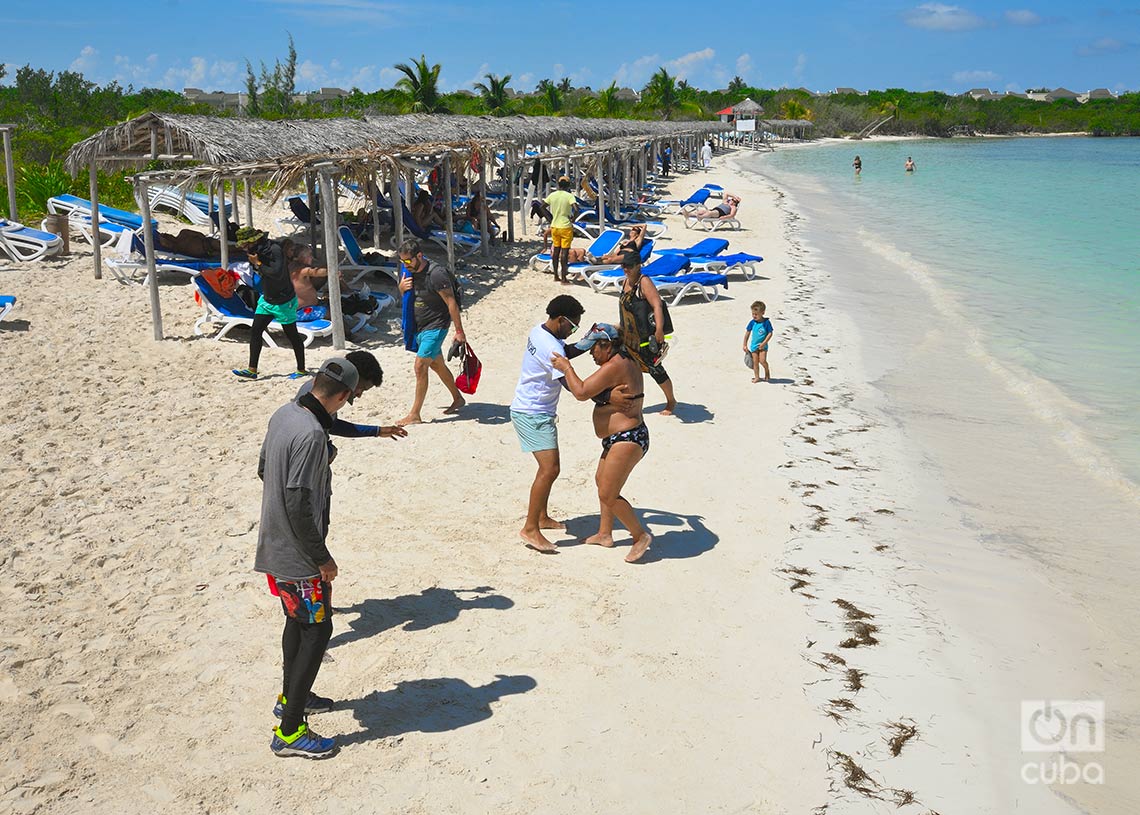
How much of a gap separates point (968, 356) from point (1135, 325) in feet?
14.5

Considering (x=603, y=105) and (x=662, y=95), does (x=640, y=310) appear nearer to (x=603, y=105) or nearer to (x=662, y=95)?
(x=603, y=105)

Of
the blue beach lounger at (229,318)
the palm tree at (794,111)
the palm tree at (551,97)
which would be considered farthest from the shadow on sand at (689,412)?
the palm tree at (794,111)

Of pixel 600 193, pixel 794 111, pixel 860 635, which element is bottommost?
pixel 860 635

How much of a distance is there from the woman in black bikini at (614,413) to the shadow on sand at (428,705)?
126cm

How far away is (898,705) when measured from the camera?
13.5 ft

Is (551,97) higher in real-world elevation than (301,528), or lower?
higher

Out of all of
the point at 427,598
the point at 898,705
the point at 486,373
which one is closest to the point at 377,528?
the point at 427,598

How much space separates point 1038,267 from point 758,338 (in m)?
12.8

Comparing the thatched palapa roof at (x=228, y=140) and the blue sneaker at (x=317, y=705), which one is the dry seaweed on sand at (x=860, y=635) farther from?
the thatched palapa roof at (x=228, y=140)

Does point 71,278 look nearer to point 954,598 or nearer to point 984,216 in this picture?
point 954,598

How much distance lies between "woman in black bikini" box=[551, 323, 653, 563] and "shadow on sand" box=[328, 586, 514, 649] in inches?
31.9

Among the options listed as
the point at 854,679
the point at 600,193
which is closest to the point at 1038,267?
the point at 600,193

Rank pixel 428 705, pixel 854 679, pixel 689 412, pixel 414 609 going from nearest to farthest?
pixel 428 705, pixel 854 679, pixel 414 609, pixel 689 412

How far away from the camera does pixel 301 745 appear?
357 cm
